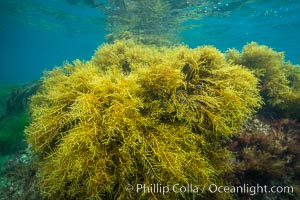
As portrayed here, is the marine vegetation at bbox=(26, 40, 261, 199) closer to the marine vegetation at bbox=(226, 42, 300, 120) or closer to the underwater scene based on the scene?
the underwater scene

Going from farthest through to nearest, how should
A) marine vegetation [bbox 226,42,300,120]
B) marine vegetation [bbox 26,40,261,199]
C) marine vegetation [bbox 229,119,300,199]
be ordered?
marine vegetation [bbox 226,42,300,120], marine vegetation [bbox 229,119,300,199], marine vegetation [bbox 26,40,261,199]

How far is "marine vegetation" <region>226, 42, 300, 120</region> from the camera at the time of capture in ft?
16.8

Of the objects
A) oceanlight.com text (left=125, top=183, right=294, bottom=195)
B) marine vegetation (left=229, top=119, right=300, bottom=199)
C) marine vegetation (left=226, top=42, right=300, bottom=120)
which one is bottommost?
oceanlight.com text (left=125, top=183, right=294, bottom=195)

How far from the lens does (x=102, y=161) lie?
2902mm

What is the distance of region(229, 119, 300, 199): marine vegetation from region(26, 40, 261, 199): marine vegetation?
1.42ft

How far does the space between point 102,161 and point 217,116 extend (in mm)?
2045

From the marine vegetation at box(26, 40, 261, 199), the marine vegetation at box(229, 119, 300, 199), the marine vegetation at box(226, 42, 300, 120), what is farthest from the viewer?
the marine vegetation at box(226, 42, 300, 120)

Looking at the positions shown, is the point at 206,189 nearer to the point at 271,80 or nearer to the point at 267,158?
the point at 267,158

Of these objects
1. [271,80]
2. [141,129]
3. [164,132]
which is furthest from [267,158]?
[141,129]

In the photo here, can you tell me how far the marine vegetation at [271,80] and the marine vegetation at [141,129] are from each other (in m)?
1.66

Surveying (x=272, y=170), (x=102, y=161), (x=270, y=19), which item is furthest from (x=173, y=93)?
(x=270, y=19)

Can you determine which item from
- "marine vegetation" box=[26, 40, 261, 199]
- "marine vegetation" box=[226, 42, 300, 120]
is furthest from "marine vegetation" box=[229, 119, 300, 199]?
"marine vegetation" box=[226, 42, 300, 120]

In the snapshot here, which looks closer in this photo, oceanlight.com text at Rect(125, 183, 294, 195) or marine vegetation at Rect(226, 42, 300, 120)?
oceanlight.com text at Rect(125, 183, 294, 195)

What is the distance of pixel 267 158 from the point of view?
399 cm
